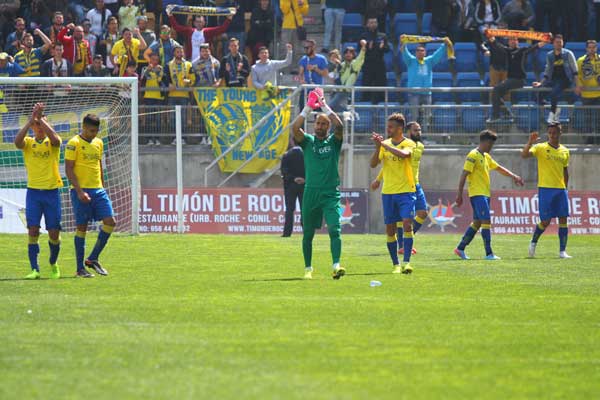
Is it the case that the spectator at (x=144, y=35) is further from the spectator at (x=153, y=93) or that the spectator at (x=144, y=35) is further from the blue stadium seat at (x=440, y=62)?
the blue stadium seat at (x=440, y=62)

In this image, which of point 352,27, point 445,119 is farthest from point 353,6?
point 445,119

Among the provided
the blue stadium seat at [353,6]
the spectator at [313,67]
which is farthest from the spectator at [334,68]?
the blue stadium seat at [353,6]

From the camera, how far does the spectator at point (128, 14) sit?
28.9 metres

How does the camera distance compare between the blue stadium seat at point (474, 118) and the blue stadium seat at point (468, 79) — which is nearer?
the blue stadium seat at point (474, 118)

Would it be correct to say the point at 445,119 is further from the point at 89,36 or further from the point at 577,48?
the point at 89,36

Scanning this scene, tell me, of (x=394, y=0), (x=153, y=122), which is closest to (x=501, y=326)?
(x=153, y=122)

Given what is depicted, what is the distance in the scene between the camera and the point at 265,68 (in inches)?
1105

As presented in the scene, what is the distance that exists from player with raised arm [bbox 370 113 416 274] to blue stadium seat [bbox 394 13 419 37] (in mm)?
15684

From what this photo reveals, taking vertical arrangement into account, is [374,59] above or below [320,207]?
above

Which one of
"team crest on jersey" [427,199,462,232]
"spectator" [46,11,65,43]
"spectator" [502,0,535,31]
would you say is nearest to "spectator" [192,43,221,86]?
"spectator" [46,11,65,43]

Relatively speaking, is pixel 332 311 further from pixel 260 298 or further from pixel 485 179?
pixel 485 179

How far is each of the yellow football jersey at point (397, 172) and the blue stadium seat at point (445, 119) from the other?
1212 cm

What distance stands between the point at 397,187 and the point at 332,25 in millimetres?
14712

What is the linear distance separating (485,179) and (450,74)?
11.7 meters
